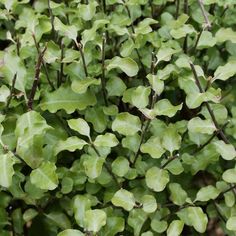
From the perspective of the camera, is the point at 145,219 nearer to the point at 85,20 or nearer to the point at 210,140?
the point at 210,140

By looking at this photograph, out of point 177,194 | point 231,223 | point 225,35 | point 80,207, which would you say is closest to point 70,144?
point 80,207

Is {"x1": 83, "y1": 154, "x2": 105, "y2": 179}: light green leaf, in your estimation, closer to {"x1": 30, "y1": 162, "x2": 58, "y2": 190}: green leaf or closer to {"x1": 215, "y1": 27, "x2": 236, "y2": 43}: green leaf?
{"x1": 30, "y1": 162, "x2": 58, "y2": 190}: green leaf

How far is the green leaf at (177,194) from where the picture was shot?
1.33 metres

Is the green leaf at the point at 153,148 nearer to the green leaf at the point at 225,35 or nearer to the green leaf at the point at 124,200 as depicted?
the green leaf at the point at 124,200

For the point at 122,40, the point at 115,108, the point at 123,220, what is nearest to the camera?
the point at 123,220

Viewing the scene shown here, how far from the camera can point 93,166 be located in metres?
1.22

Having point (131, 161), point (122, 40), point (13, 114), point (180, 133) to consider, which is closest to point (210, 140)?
point (180, 133)

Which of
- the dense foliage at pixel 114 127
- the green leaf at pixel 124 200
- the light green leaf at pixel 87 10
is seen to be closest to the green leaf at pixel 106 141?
the dense foliage at pixel 114 127

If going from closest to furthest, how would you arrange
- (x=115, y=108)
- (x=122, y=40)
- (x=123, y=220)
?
(x=123, y=220) < (x=115, y=108) < (x=122, y=40)

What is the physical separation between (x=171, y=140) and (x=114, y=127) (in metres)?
0.14

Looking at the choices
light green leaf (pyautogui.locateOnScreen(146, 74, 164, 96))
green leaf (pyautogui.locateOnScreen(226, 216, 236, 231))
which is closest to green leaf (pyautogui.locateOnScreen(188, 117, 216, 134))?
light green leaf (pyautogui.locateOnScreen(146, 74, 164, 96))

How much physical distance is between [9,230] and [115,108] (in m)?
0.43

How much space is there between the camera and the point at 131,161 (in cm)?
134

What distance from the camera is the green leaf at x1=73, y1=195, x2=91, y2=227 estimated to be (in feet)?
4.03
